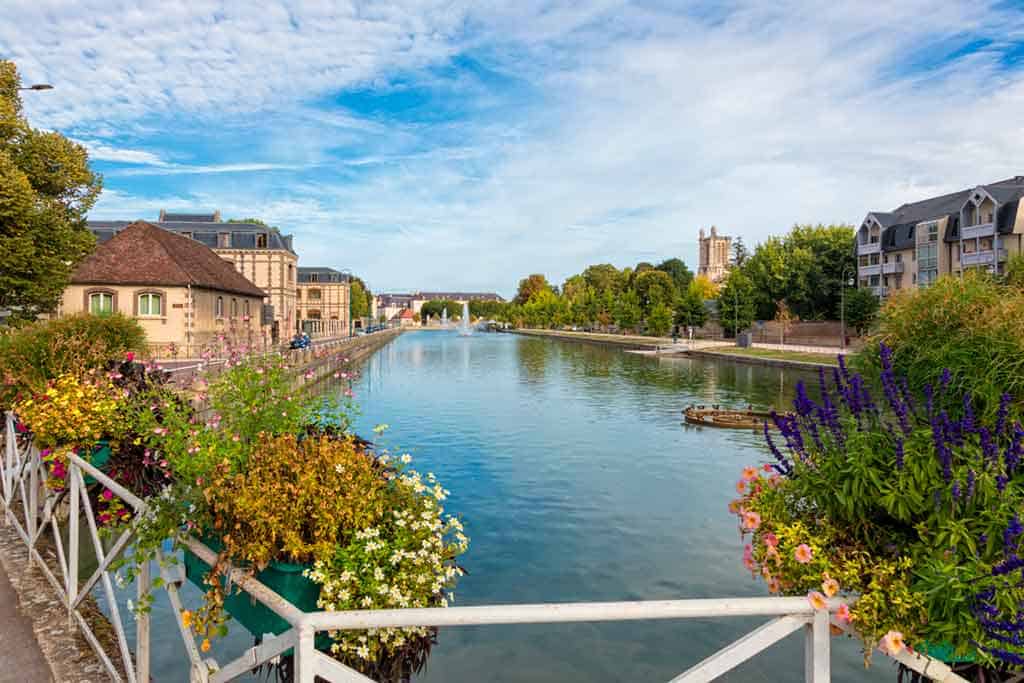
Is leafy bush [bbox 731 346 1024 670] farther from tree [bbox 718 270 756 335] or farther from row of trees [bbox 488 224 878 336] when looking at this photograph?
tree [bbox 718 270 756 335]

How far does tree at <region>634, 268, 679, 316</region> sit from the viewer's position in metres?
Result: 94.1

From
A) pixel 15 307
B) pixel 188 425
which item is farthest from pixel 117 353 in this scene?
pixel 15 307

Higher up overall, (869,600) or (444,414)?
(869,600)

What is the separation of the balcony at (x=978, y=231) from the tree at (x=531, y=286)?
105 meters

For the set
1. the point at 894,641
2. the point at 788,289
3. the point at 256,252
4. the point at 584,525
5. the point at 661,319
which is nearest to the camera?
the point at 894,641

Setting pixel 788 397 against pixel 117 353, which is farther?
pixel 788 397

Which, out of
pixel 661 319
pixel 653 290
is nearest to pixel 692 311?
pixel 661 319

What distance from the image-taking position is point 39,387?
7.36 m

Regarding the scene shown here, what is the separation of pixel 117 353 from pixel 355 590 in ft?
24.2

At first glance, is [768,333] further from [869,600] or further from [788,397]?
[869,600]

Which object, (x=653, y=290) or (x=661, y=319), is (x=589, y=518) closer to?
(x=661, y=319)

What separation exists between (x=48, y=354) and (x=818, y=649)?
8729 millimetres

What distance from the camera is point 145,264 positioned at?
38.2 metres

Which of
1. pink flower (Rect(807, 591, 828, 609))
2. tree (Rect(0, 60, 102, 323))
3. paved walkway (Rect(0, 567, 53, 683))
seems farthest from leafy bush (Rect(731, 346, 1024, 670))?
tree (Rect(0, 60, 102, 323))
